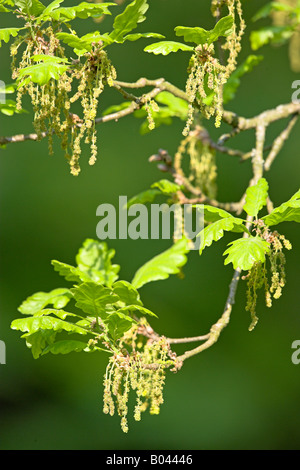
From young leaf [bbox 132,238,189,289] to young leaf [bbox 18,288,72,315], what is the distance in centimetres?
21

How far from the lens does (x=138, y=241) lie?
3742 mm

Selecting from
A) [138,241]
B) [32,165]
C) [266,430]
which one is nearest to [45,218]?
[32,165]

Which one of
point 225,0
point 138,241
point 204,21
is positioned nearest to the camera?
point 225,0

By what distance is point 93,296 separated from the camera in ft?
4.83

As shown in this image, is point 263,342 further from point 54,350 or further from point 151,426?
point 54,350

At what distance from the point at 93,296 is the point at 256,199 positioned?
0.47 m

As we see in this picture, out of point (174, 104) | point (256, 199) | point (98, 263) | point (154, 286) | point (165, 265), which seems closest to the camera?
point (256, 199)

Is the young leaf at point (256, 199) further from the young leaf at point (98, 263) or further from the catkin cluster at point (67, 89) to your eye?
the young leaf at point (98, 263)

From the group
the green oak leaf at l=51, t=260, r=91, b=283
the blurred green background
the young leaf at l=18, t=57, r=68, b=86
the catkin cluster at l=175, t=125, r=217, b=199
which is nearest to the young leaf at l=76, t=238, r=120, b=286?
the green oak leaf at l=51, t=260, r=91, b=283

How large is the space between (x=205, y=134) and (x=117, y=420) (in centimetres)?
215

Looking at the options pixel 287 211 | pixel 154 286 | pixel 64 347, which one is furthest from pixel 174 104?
pixel 154 286

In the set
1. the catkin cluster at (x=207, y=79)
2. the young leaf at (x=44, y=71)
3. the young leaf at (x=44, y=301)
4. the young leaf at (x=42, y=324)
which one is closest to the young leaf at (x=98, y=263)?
the young leaf at (x=44, y=301)

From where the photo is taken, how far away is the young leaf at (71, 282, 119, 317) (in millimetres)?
1448

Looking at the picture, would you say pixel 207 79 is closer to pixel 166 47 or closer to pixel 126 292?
pixel 166 47
